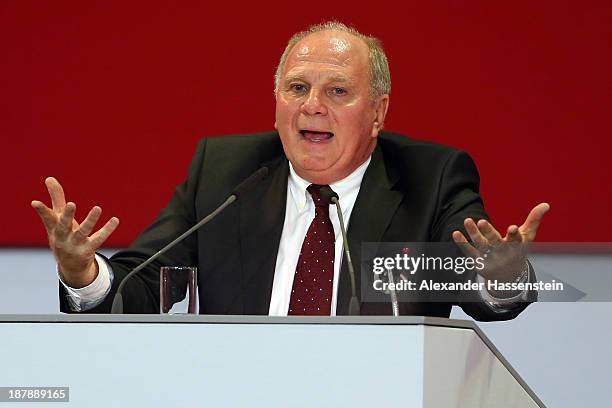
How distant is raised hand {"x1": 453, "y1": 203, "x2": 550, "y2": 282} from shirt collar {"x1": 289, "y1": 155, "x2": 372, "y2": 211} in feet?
1.94

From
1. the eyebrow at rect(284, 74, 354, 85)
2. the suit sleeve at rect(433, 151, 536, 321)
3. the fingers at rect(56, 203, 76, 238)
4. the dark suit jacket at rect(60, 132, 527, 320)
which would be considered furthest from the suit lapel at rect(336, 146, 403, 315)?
the fingers at rect(56, 203, 76, 238)

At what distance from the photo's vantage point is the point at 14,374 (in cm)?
151

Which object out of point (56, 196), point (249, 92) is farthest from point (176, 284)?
point (249, 92)

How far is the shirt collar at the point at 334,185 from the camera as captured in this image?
102 inches

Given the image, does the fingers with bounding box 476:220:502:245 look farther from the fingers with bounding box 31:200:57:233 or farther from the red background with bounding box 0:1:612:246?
the red background with bounding box 0:1:612:246

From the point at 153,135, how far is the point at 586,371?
141 cm

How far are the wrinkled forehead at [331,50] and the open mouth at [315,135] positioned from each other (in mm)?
163

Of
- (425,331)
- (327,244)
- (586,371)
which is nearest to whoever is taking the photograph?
(425,331)

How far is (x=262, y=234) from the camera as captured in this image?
2.52 metres

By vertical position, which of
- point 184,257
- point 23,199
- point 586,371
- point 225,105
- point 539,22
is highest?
point 539,22

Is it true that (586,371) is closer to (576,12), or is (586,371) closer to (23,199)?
(576,12)

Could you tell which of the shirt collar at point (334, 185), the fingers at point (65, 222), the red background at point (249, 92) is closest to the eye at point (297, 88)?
the shirt collar at point (334, 185)

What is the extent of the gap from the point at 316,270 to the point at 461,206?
1.17ft

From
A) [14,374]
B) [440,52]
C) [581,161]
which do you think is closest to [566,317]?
[581,161]
